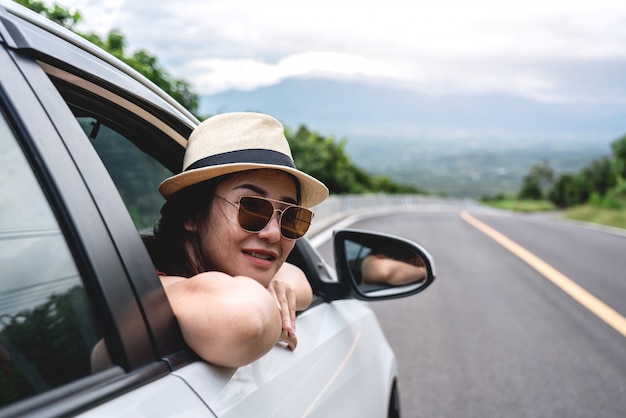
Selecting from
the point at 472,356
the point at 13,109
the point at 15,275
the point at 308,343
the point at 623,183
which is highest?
the point at 13,109

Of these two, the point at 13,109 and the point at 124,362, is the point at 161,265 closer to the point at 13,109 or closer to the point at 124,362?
the point at 124,362

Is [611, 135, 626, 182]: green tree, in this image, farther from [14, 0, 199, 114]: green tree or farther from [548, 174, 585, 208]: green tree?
[14, 0, 199, 114]: green tree

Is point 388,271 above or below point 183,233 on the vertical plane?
below

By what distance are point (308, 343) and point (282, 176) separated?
0.50 m

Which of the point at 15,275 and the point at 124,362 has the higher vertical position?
the point at 15,275

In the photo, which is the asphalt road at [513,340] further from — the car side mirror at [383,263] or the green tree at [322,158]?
the green tree at [322,158]

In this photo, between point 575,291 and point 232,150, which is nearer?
point 232,150

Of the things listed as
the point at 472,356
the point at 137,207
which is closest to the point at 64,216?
the point at 137,207

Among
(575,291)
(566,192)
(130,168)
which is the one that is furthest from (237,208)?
(566,192)

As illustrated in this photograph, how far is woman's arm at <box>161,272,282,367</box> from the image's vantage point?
151 cm

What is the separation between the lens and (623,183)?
5172 centimetres

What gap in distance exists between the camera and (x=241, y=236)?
2.00 metres

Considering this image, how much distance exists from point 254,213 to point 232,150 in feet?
0.62

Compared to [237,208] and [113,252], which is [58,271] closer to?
[113,252]
